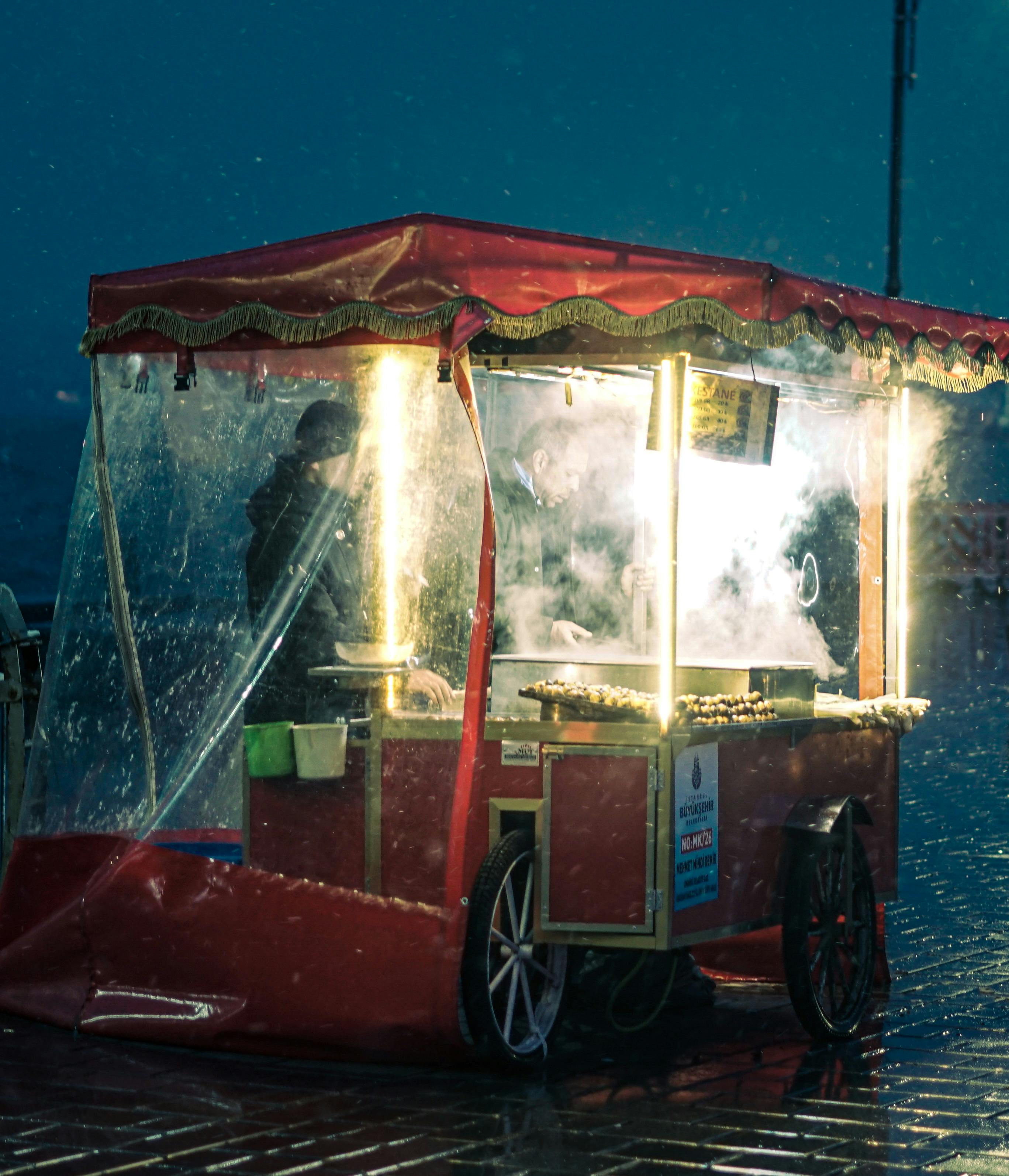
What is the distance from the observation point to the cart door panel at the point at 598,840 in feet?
18.0

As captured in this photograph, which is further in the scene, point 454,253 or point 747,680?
point 747,680

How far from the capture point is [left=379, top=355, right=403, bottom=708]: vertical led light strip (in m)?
6.09

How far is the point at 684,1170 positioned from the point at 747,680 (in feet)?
6.82

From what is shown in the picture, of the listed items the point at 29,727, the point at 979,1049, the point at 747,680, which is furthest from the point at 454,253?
the point at 29,727

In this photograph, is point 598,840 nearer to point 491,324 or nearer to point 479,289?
point 491,324

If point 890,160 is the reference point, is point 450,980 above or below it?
below

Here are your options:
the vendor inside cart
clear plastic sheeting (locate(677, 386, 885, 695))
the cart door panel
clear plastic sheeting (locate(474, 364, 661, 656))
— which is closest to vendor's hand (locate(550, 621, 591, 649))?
clear plastic sheeting (locate(474, 364, 661, 656))

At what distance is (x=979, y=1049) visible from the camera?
226 inches

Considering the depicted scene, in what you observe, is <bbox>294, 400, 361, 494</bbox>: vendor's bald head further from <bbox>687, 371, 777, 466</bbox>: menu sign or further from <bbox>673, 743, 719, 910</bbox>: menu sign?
<bbox>673, 743, 719, 910</bbox>: menu sign

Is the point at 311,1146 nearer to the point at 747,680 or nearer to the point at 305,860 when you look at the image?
the point at 305,860

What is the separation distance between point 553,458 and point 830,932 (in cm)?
252

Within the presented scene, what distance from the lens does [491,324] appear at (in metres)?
5.28

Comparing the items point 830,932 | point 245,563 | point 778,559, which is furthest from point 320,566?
point 778,559

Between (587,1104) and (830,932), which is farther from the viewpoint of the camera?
(830,932)
